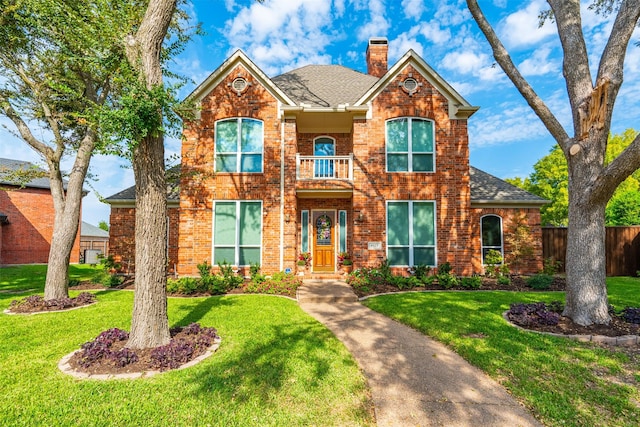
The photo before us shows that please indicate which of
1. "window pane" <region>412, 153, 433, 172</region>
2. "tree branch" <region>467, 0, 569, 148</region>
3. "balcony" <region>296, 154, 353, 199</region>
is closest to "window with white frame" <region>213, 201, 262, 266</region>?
"balcony" <region>296, 154, 353, 199</region>

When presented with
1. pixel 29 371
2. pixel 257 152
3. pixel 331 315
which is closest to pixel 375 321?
pixel 331 315

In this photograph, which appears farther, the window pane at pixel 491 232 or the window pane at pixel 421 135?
the window pane at pixel 491 232

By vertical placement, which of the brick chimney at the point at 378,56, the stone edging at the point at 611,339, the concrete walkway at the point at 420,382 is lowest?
the concrete walkway at the point at 420,382

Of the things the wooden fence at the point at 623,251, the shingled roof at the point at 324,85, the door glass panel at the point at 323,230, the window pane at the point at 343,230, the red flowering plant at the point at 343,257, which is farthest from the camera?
the wooden fence at the point at 623,251

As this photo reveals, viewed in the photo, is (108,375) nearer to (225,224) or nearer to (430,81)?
(225,224)

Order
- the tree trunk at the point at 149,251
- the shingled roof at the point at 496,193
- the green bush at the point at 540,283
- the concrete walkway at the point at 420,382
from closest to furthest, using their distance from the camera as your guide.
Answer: the concrete walkway at the point at 420,382, the tree trunk at the point at 149,251, the green bush at the point at 540,283, the shingled roof at the point at 496,193

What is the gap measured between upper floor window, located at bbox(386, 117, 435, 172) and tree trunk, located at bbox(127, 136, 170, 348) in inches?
325

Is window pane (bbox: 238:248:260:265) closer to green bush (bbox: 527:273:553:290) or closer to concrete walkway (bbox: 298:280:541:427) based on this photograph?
concrete walkway (bbox: 298:280:541:427)

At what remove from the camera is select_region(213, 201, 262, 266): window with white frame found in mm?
10484

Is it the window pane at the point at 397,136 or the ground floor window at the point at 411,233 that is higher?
the window pane at the point at 397,136

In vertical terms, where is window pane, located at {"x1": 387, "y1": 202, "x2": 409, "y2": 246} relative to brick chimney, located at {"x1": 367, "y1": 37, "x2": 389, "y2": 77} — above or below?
below

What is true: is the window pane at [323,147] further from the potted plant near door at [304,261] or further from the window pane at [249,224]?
the potted plant near door at [304,261]

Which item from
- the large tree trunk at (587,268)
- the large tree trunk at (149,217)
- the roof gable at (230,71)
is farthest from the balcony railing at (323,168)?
the large tree trunk at (587,268)

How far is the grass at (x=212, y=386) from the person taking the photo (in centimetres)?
279
